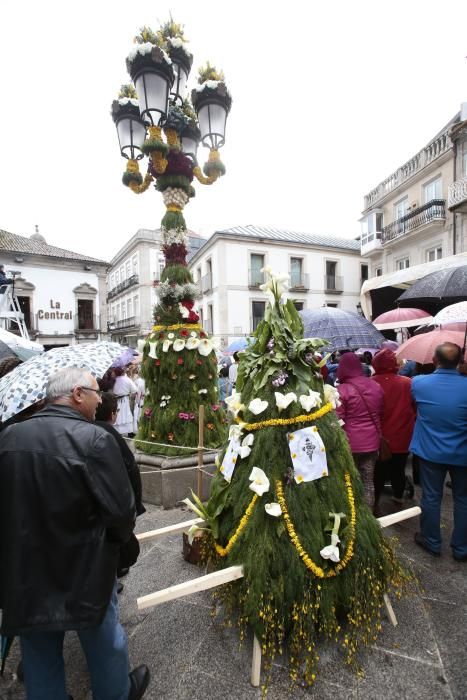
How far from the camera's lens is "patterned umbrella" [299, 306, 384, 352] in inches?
224

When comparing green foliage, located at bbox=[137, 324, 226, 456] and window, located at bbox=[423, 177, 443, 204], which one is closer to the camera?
green foliage, located at bbox=[137, 324, 226, 456]

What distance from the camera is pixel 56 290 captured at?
26.1 m

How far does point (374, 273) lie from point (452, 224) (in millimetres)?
5969

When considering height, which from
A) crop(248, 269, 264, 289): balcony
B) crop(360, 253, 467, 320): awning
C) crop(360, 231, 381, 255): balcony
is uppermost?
crop(360, 231, 381, 255): balcony

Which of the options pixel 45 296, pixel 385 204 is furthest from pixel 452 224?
pixel 45 296

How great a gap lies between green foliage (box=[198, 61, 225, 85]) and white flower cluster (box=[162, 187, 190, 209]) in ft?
4.13

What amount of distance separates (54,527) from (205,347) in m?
3.17

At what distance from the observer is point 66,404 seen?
1729 mm

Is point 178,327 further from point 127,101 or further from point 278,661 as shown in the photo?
point 278,661

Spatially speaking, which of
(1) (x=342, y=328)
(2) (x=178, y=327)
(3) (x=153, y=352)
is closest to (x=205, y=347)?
(2) (x=178, y=327)

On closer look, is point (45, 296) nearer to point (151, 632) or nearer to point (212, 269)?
point (212, 269)

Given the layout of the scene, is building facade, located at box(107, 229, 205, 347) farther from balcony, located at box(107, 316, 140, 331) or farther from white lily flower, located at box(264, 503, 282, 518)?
white lily flower, located at box(264, 503, 282, 518)

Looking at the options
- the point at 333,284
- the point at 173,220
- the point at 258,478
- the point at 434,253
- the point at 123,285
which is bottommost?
the point at 258,478

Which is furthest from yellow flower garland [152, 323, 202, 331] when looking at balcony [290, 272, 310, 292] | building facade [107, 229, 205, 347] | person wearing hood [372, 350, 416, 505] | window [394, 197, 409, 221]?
building facade [107, 229, 205, 347]
